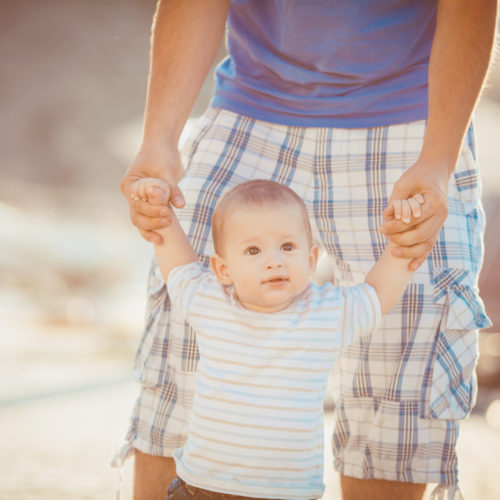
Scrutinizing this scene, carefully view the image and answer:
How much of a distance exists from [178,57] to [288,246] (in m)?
0.56

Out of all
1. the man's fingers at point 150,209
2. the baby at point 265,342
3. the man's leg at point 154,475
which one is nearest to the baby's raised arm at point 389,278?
the baby at point 265,342

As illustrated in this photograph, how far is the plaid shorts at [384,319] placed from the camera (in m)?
1.39

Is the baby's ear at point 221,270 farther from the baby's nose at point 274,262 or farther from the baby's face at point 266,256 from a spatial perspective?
the baby's nose at point 274,262

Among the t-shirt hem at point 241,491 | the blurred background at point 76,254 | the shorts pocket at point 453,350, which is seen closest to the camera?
the t-shirt hem at point 241,491

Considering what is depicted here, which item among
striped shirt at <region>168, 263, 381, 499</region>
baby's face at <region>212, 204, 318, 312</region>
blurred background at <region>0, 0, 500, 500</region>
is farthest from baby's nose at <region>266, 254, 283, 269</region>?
blurred background at <region>0, 0, 500, 500</region>

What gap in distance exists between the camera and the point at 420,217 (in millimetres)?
1153

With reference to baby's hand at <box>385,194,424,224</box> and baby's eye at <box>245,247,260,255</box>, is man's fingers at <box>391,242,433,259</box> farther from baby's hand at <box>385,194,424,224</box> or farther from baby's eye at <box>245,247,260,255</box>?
baby's eye at <box>245,247,260,255</box>

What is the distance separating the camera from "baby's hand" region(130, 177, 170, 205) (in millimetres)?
1246

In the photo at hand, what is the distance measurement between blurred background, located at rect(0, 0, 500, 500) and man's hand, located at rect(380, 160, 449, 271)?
1537mm

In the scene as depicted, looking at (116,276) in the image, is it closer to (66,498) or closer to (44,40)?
(44,40)

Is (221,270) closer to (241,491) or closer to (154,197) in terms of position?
(154,197)

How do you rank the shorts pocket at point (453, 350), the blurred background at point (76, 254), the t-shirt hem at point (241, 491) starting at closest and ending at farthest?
1. the t-shirt hem at point (241, 491)
2. the shorts pocket at point (453, 350)
3. the blurred background at point (76, 254)

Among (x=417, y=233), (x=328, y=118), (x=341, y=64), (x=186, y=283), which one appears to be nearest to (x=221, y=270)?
(x=186, y=283)

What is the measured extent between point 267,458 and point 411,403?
438 millimetres
